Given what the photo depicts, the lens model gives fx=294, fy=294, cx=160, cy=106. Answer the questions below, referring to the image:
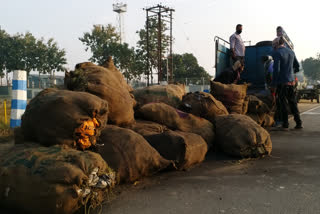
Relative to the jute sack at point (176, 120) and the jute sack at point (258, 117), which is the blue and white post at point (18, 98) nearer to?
the jute sack at point (176, 120)

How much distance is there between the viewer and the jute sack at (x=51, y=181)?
5.54ft

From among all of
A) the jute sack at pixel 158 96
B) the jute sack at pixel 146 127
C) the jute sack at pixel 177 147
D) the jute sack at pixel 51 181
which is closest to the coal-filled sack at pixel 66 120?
the jute sack at pixel 51 181

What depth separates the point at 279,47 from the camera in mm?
6121

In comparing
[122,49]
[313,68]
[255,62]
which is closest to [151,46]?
[122,49]

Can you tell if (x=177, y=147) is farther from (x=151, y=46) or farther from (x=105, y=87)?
(x=151, y=46)

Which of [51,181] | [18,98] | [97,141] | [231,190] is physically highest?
[18,98]

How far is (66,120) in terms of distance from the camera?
2.23 meters

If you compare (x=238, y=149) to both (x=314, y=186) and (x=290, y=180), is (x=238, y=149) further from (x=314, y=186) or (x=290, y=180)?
(x=314, y=186)

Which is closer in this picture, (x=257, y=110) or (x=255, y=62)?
(x=257, y=110)

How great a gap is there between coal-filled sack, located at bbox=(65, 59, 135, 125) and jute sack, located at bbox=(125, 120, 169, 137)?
0.09m

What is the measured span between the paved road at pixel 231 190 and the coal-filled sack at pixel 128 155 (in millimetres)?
107

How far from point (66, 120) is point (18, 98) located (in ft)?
9.70

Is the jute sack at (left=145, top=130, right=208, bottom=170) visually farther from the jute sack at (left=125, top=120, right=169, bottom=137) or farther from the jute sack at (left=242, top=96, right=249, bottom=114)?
the jute sack at (left=242, top=96, right=249, bottom=114)

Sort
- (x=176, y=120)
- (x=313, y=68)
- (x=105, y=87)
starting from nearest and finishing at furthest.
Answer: (x=105, y=87) → (x=176, y=120) → (x=313, y=68)
